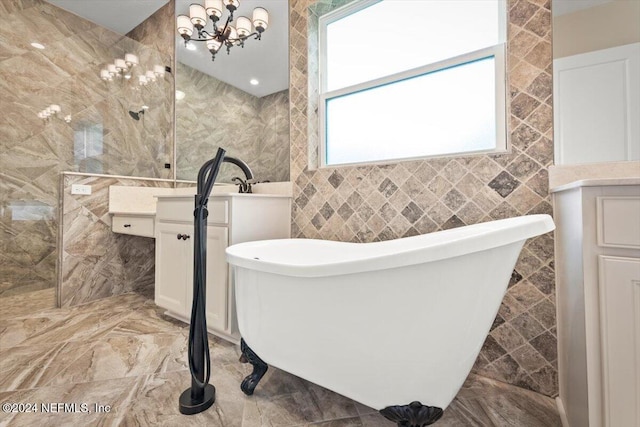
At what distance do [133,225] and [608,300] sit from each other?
285cm

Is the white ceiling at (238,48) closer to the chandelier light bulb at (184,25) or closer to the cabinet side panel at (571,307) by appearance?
the chandelier light bulb at (184,25)

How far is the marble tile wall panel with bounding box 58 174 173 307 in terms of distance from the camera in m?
2.31

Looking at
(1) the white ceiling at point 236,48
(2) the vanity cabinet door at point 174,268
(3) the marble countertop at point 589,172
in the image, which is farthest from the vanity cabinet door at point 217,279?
(3) the marble countertop at point 589,172

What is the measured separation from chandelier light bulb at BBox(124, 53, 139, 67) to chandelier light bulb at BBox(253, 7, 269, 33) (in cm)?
148

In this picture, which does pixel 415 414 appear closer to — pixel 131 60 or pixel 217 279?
pixel 217 279

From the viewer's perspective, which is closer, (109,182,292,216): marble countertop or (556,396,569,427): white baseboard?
(556,396,569,427): white baseboard

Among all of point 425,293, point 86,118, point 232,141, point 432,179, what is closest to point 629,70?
point 432,179

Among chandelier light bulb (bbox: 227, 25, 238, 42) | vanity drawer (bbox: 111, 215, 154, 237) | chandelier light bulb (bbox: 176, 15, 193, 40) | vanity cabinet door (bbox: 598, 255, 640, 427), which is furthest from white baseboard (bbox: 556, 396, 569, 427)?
chandelier light bulb (bbox: 176, 15, 193, 40)

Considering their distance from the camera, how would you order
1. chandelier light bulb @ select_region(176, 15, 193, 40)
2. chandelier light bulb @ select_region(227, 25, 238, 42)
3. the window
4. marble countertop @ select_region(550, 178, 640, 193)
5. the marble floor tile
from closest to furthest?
marble countertop @ select_region(550, 178, 640, 193)
the window
the marble floor tile
chandelier light bulb @ select_region(227, 25, 238, 42)
chandelier light bulb @ select_region(176, 15, 193, 40)

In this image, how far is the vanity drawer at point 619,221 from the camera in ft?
2.50

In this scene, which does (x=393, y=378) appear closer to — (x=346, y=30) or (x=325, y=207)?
(x=325, y=207)

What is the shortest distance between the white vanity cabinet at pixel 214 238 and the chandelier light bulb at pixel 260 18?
137 cm

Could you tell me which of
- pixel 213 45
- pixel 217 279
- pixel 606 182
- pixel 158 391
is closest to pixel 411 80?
pixel 606 182

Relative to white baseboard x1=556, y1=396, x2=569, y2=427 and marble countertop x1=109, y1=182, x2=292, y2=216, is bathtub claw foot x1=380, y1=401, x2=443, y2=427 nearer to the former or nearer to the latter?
white baseboard x1=556, y1=396, x2=569, y2=427
